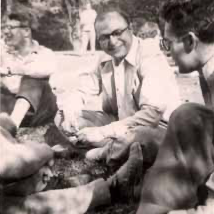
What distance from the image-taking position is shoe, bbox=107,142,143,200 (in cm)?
101

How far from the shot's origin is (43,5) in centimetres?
135

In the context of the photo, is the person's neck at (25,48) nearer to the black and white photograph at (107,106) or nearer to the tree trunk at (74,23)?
the black and white photograph at (107,106)

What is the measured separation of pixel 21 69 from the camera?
135 cm

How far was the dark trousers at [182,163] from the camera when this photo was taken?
0.69 m

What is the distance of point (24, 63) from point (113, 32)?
33cm

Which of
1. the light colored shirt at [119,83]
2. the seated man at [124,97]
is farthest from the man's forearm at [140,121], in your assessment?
the light colored shirt at [119,83]

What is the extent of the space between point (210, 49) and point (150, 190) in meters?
0.23

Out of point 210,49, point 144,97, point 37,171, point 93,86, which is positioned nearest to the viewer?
point 210,49

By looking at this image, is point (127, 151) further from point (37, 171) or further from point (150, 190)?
point (150, 190)

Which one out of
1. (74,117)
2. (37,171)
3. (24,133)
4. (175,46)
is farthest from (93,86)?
(175,46)

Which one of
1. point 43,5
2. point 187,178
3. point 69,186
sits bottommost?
point 69,186

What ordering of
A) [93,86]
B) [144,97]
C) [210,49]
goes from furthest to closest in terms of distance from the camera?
[93,86] → [144,97] → [210,49]

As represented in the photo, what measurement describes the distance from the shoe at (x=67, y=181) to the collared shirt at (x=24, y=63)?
14.1 inches

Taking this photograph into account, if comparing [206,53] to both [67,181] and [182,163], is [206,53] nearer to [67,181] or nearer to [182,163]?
[182,163]
